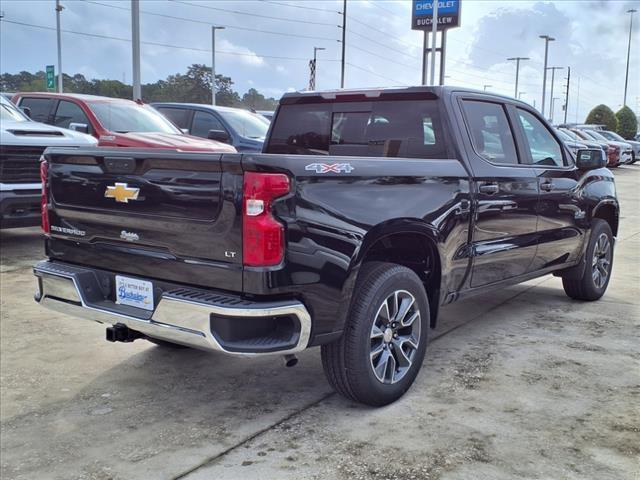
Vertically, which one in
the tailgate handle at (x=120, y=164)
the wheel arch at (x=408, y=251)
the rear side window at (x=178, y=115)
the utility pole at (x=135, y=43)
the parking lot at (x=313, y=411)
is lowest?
the parking lot at (x=313, y=411)

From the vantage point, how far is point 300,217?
3.18 metres

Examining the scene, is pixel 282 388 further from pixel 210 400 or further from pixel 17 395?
pixel 17 395

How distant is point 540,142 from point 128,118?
6.55 metres

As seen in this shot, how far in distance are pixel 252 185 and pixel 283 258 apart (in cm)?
36

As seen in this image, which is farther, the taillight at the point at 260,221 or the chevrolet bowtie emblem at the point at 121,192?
the chevrolet bowtie emblem at the point at 121,192

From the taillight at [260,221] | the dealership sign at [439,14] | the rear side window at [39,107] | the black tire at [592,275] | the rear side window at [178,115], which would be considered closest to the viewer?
the taillight at [260,221]

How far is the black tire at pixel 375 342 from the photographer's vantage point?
354 cm

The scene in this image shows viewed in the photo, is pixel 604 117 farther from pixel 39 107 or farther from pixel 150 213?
pixel 150 213

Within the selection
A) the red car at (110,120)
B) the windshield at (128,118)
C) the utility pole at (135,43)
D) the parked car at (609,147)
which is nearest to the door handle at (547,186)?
the red car at (110,120)

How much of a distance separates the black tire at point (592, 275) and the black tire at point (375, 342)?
2.69 m

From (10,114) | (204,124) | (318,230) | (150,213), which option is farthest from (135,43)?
(318,230)

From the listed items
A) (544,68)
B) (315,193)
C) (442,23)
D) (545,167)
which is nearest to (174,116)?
(545,167)

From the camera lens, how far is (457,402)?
12.6ft

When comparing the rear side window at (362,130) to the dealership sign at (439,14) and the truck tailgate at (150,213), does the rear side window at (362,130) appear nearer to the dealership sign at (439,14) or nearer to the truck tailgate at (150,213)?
the truck tailgate at (150,213)
